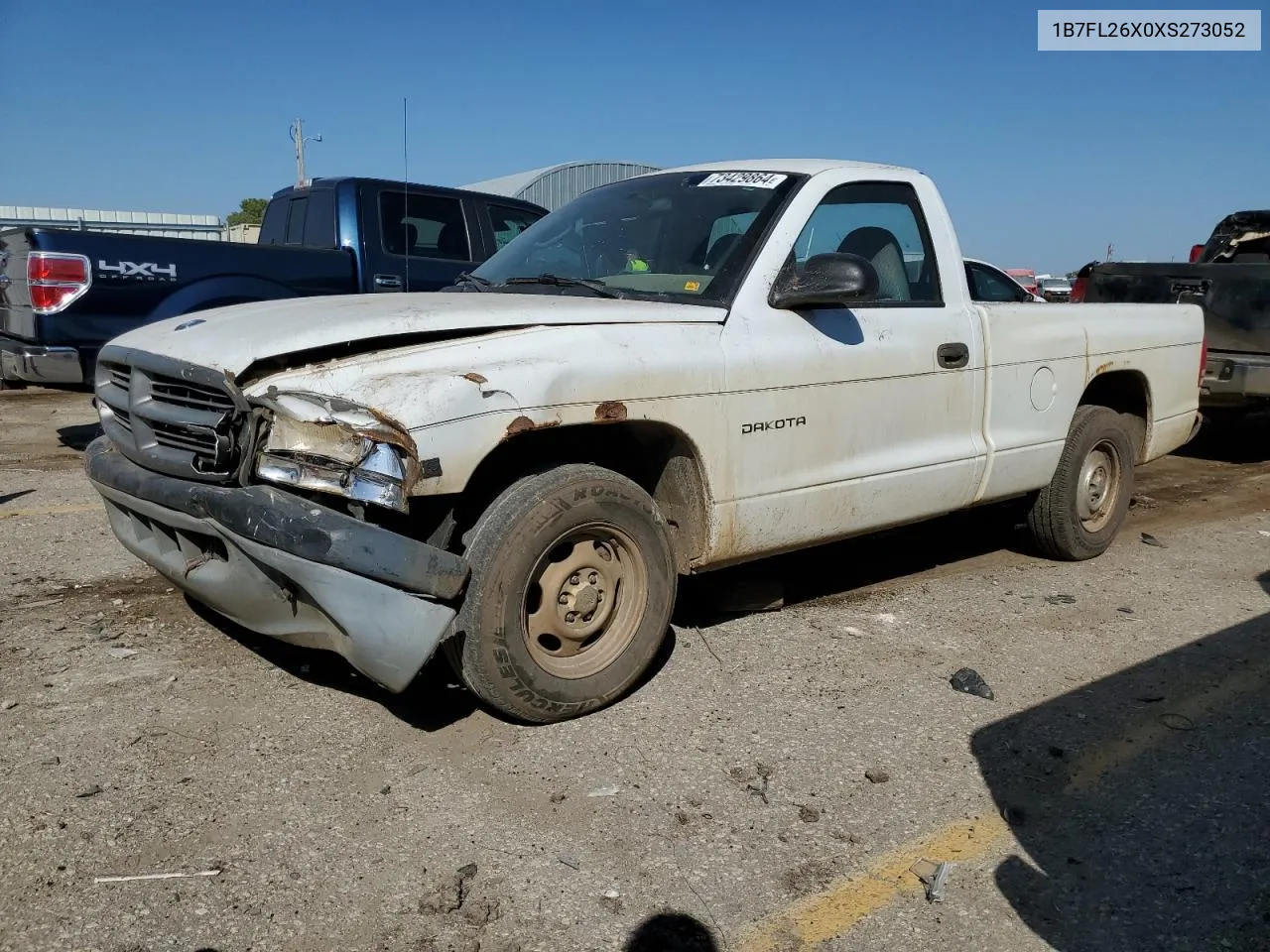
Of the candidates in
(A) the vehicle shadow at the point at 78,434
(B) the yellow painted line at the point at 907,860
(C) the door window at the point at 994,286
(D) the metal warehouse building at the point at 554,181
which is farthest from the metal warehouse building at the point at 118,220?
(B) the yellow painted line at the point at 907,860

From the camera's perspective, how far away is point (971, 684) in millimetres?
3975

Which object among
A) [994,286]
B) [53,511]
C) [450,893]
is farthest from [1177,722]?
[53,511]

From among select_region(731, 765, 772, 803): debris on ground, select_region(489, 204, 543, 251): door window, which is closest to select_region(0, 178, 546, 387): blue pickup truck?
select_region(489, 204, 543, 251): door window

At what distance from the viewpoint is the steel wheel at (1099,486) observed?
559 cm

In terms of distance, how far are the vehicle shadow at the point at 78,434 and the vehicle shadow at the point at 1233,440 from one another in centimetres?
929

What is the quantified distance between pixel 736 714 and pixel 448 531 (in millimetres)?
1191

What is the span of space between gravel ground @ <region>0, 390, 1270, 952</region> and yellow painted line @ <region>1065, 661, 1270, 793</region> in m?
0.01

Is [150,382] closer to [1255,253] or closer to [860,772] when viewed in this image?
[860,772]

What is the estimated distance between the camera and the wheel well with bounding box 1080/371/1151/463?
19.0 ft

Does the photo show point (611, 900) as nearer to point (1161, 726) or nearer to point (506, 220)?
point (1161, 726)

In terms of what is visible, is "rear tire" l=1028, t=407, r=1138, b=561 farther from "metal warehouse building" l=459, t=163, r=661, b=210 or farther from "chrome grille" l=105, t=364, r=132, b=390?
"metal warehouse building" l=459, t=163, r=661, b=210

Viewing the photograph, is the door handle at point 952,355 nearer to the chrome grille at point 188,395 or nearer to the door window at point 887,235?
the door window at point 887,235

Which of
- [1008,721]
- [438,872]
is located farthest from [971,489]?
[438,872]

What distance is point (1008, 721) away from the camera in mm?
3689
